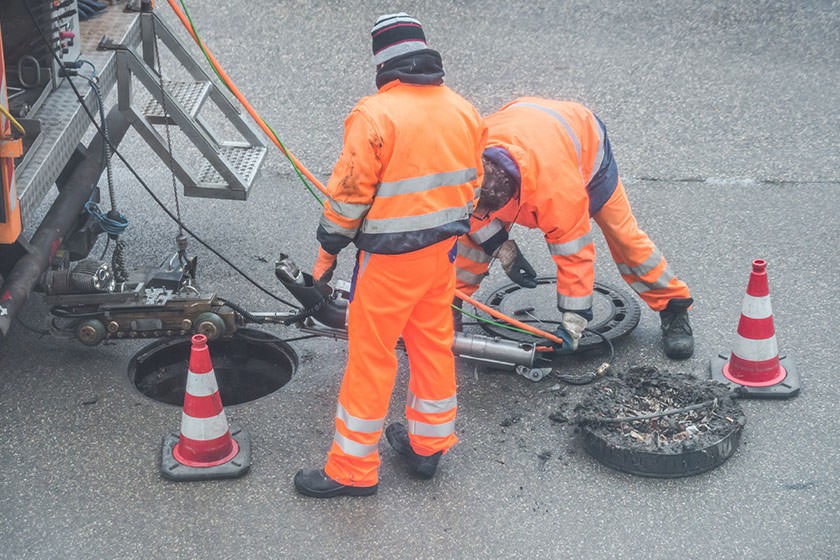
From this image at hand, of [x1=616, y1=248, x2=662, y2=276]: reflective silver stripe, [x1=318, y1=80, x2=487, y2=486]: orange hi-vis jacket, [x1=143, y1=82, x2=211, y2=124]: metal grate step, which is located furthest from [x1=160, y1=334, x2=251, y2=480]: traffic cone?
[x1=616, y1=248, x2=662, y2=276]: reflective silver stripe

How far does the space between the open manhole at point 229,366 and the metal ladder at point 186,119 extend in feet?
2.56

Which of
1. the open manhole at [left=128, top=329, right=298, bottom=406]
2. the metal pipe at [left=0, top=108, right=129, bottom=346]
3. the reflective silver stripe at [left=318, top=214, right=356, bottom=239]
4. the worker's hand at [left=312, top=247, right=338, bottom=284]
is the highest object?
the reflective silver stripe at [left=318, top=214, right=356, bottom=239]

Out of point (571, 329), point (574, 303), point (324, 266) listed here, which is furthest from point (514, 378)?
point (324, 266)

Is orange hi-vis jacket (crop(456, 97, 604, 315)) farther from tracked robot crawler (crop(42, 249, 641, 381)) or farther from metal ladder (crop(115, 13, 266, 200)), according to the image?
metal ladder (crop(115, 13, 266, 200))

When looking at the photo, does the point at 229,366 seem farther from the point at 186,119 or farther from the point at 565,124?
the point at 565,124

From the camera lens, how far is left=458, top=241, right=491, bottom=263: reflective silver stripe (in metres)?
4.79

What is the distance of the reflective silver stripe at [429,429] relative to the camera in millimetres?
3977

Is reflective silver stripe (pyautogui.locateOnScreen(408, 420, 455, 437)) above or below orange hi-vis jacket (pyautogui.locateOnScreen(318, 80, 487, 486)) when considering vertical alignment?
below

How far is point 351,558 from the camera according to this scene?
365 centimetres

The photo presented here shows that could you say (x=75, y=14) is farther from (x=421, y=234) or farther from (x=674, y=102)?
(x=674, y=102)

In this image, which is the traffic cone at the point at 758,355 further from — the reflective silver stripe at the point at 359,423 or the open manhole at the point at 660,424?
the reflective silver stripe at the point at 359,423

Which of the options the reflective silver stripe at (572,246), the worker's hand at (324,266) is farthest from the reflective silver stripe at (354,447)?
the reflective silver stripe at (572,246)

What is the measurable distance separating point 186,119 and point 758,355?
2.98 meters

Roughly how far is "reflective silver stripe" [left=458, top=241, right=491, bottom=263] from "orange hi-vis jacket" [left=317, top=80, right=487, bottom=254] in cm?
110
